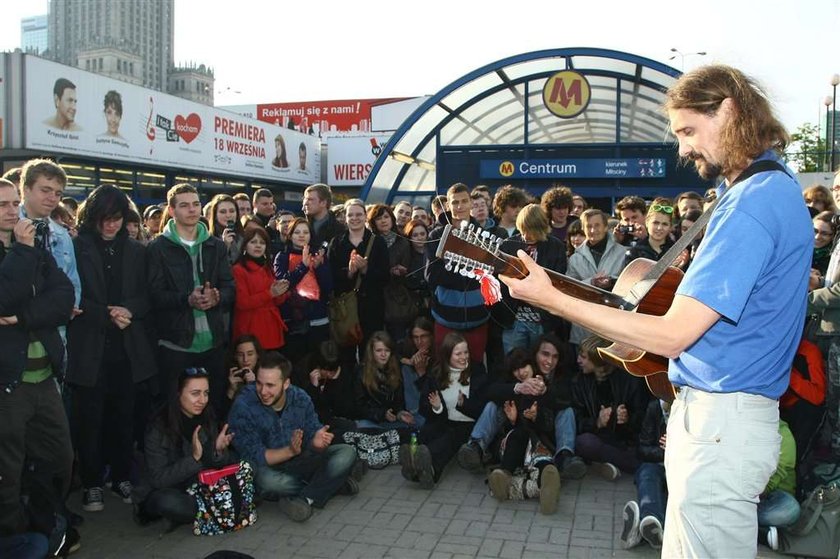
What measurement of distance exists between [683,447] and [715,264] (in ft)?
1.81

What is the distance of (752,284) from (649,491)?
317 cm

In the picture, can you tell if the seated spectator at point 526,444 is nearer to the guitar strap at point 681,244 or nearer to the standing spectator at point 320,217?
the standing spectator at point 320,217

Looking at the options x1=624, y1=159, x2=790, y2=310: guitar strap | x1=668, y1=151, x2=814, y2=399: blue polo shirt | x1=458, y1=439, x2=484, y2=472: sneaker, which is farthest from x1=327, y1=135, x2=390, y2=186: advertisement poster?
x1=668, y1=151, x2=814, y2=399: blue polo shirt

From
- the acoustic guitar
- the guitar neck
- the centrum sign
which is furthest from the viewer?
the centrum sign

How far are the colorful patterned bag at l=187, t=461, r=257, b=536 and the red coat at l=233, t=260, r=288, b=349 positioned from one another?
6.20 ft

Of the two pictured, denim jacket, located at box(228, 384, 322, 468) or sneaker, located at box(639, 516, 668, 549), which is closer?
sneaker, located at box(639, 516, 668, 549)

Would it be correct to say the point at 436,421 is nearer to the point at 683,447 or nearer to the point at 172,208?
the point at 172,208

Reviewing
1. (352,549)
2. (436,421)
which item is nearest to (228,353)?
(436,421)

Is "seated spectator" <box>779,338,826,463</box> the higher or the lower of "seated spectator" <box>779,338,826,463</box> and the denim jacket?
the higher

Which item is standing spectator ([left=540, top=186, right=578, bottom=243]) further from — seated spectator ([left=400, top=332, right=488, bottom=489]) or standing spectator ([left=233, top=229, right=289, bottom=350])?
standing spectator ([left=233, top=229, right=289, bottom=350])

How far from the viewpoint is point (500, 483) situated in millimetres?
5305

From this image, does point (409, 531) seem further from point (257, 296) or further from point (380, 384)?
point (257, 296)

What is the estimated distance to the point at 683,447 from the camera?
7.05 feet

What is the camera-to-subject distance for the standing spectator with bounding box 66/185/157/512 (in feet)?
16.5
